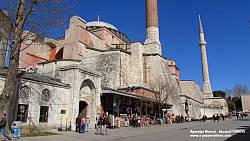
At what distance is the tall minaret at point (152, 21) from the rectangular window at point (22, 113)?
3295cm

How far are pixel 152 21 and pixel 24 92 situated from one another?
34.5 metres

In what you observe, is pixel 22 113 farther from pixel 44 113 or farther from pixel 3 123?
pixel 3 123

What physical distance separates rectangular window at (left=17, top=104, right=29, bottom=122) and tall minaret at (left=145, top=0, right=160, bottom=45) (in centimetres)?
3295

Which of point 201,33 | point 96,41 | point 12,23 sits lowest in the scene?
point 12,23

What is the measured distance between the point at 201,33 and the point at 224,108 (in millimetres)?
23024

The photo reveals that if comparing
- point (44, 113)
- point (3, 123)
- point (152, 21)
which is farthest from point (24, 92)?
point (152, 21)

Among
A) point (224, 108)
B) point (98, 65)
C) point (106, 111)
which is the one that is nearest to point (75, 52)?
point (98, 65)

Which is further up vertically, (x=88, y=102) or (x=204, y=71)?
(x=204, y=71)

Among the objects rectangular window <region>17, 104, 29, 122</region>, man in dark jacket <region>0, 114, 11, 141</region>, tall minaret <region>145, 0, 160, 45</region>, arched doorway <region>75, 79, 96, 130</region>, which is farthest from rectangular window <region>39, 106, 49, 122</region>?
tall minaret <region>145, 0, 160, 45</region>

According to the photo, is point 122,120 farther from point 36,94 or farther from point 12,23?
point 12,23

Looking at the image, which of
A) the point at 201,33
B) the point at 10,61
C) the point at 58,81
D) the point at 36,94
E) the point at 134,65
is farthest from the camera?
the point at 201,33

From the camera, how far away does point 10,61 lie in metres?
9.64

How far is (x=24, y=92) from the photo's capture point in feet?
54.6

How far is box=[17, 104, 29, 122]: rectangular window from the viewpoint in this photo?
16188 millimetres
